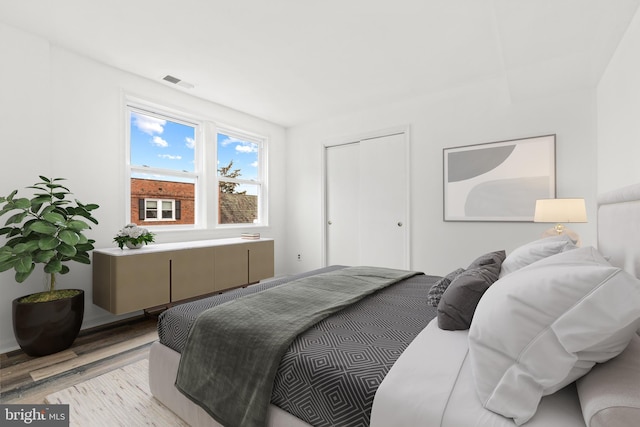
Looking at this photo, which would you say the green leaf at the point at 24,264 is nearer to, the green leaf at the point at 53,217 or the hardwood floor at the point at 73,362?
the green leaf at the point at 53,217

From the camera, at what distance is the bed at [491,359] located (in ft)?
2.34

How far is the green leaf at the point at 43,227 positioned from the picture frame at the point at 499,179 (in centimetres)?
366

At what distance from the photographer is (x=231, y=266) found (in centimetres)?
350

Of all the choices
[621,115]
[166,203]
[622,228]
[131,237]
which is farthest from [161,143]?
[621,115]

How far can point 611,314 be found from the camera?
27.6 inches

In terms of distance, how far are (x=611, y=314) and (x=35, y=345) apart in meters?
3.21

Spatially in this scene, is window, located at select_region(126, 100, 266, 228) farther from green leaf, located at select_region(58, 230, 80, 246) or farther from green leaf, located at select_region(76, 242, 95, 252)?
green leaf, located at select_region(58, 230, 80, 246)

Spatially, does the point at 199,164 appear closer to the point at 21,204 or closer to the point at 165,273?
the point at 165,273

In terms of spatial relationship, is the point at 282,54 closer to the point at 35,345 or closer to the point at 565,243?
the point at 565,243

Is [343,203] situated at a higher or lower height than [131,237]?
higher

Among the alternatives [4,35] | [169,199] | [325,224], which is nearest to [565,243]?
[325,224]

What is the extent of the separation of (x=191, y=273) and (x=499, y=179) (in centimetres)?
337

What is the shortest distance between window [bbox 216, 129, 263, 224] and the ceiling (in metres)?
0.98

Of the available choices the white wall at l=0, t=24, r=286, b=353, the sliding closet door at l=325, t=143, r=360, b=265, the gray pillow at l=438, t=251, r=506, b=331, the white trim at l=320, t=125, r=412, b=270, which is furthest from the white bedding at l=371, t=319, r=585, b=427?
the sliding closet door at l=325, t=143, r=360, b=265
